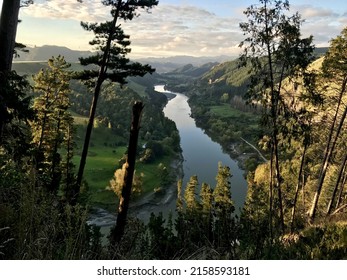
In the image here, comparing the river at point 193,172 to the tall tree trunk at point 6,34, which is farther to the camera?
the river at point 193,172

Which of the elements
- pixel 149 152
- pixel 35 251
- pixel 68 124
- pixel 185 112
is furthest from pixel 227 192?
pixel 185 112

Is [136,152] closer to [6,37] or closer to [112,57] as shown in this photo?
[112,57]

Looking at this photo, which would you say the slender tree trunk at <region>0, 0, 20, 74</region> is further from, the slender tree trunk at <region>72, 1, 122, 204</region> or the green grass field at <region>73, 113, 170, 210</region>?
the green grass field at <region>73, 113, 170, 210</region>

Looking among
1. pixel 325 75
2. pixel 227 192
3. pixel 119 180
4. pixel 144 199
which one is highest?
pixel 325 75

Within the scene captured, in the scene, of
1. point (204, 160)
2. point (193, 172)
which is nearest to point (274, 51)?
point (193, 172)

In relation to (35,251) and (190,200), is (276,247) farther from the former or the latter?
(190,200)

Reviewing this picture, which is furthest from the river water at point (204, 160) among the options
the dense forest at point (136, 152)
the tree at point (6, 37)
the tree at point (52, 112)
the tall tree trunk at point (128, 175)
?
the tree at point (6, 37)

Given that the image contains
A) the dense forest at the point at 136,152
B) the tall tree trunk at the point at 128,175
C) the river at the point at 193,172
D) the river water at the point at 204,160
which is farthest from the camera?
the river water at the point at 204,160

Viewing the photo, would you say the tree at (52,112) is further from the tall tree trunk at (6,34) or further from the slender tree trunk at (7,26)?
the slender tree trunk at (7,26)

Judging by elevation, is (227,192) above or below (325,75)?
below

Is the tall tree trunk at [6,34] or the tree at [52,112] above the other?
the tall tree trunk at [6,34]

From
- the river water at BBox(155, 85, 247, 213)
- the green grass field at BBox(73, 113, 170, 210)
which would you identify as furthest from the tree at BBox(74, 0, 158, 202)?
the river water at BBox(155, 85, 247, 213)
